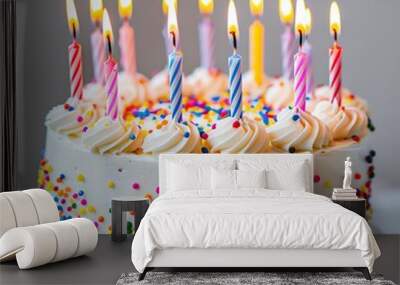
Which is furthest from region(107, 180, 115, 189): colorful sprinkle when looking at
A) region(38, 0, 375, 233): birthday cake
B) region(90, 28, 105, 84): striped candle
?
region(90, 28, 105, 84): striped candle

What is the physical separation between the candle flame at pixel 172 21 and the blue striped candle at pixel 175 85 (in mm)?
233

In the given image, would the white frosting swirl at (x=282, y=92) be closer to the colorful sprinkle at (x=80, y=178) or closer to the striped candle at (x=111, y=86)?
the striped candle at (x=111, y=86)

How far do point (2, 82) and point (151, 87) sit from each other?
151 cm

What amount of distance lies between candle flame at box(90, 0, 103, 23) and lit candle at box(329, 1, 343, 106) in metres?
2.39

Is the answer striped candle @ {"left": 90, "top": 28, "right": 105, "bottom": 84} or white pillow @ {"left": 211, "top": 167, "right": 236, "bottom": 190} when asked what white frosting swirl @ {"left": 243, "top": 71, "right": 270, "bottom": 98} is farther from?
striped candle @ {"left": 90, "top": 28, "right": 105, "bottom": 84}

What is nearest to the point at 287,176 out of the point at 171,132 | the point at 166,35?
the point at 171,132

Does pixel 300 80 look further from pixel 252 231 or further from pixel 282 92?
pixel 252 231

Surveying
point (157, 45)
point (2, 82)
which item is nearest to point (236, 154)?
point (157, 45)

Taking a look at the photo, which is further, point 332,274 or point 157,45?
point 157,45

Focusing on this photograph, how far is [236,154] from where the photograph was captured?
7.14 metres

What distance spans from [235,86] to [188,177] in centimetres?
111

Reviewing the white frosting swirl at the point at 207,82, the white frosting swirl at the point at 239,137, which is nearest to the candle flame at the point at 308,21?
the white frosting swirl at the point at 207,82

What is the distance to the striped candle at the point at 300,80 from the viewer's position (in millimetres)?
7188

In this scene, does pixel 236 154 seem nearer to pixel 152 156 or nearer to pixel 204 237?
pixel 152 156
